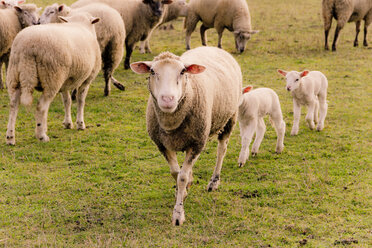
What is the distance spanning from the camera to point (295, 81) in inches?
291

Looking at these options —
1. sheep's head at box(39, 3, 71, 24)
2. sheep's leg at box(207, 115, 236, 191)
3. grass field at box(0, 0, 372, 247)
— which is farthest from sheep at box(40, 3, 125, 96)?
sheep's leg at box(207, 115, 236, 191)

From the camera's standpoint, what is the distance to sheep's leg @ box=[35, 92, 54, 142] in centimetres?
685

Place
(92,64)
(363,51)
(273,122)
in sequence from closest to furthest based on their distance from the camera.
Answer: (273,122) → (92,64) → (363,51)

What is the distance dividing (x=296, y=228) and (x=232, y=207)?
A: 2.71ft

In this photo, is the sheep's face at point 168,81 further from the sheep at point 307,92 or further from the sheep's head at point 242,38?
the sheep's head at point 242,38

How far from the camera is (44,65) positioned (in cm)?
661

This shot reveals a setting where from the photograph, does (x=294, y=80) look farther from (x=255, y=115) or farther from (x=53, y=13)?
(x=53, y=13)

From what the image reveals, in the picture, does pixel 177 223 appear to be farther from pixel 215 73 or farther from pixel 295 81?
pixel 295 81

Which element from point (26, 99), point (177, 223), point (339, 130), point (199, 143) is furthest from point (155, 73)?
point (339, 130)

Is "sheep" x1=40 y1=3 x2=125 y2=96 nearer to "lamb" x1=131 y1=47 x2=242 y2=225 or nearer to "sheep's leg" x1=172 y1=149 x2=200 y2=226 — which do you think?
"lamb" x1=131 y1=47 x2=242 y2=225

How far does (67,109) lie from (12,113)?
1.14m

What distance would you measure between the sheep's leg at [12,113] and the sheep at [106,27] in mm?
2642

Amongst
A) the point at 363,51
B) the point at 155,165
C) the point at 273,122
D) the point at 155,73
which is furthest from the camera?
the point at 363,51

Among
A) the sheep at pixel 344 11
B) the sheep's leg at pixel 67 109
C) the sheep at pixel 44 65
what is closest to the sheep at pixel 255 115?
the sheep at pixel 44 65
